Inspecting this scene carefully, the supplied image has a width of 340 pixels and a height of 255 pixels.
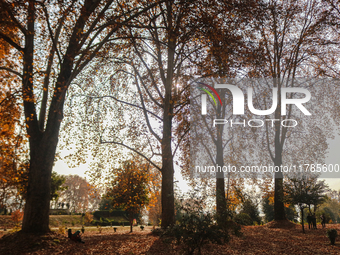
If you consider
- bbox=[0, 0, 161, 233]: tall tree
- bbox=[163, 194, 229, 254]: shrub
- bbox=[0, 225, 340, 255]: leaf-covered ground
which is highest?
bbox=[0, 0, 161, 233]: tall tree

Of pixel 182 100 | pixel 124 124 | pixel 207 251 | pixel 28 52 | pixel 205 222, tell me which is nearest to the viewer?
pixel 205 222

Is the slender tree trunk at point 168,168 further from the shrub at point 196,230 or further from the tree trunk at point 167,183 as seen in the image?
the shrub at point 196,230

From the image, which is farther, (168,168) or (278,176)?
(278,176)

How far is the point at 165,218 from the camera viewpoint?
10.5 metres

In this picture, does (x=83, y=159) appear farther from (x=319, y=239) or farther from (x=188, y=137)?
(x=319, y=239)

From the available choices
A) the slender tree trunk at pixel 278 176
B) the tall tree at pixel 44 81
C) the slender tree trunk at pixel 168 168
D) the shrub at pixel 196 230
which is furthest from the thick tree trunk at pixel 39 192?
the slender tree trunk at pixel 278 176

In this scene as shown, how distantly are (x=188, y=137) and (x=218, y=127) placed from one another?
4.41m

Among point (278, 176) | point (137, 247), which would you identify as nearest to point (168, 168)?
point (137, 247)

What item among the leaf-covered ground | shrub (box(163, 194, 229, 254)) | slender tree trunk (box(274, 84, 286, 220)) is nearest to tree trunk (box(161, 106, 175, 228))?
the leaf-covered ground

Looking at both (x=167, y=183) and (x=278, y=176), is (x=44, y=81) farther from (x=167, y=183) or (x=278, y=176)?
(x=278, y=176)

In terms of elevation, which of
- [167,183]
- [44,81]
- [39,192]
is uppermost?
[44,81]

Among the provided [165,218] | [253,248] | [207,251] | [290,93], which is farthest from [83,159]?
[290,93]

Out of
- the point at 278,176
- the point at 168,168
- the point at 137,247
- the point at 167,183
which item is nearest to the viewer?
the point at 137,247

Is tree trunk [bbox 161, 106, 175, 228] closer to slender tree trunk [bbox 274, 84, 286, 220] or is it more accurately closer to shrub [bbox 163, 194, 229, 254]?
shrub [bbox 163, 194, 229, 254]
